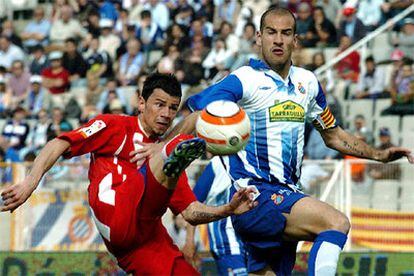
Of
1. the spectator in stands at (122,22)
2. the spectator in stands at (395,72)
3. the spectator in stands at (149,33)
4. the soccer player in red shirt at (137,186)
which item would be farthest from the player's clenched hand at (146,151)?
the spectator in stands at (122,22)

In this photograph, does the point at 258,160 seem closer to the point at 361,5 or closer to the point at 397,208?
the point at 397,208

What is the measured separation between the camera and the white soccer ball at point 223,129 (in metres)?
6.82

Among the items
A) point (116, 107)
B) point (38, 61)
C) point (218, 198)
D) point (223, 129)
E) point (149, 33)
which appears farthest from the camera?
point (38, 61)

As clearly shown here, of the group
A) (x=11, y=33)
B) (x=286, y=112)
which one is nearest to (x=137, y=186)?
(x=286, y=112)

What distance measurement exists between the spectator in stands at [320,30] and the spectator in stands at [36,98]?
4.68 metres

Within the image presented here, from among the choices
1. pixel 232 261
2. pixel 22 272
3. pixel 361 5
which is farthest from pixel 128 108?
pixel 232 261

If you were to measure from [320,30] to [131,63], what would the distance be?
3.47 metres

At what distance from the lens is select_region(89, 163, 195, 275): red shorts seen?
24.8 ft

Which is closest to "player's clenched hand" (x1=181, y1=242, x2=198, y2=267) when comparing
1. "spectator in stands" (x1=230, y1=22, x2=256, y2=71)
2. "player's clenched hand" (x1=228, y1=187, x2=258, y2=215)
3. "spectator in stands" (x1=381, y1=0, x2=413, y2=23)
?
"player's clenched hand" (x1=228, y1=187, x2=258, y2=215)

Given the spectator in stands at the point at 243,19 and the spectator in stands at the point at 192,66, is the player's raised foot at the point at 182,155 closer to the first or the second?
the spectator in stands at the point at 192,66

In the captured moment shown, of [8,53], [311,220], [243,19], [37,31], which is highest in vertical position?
[311,220]

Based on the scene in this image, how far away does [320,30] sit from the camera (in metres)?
17.3

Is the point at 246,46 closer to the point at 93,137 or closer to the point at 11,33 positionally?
the point at 11,33

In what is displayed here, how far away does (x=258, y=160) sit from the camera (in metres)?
7.78
